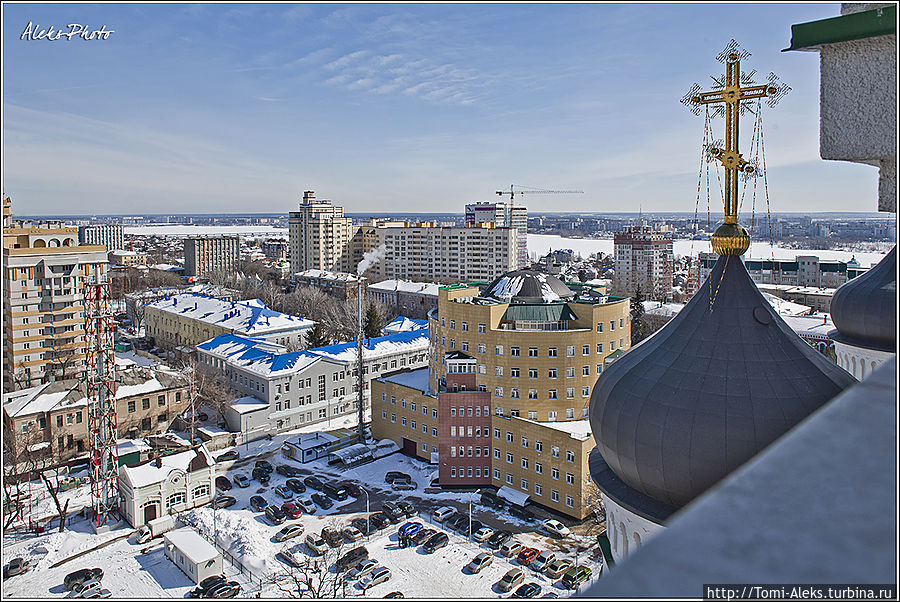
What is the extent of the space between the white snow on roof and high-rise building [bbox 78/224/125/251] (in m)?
55.7

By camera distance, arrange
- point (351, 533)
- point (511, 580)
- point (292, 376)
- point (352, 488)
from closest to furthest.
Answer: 1. point (511, 580)
2. point (351, 533)
3. point (352, 488)
4. point (292, 376)

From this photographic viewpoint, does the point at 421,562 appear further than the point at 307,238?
No

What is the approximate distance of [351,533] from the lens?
20391mm

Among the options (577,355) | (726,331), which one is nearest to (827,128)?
(726,331)

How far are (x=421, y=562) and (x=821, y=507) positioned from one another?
19.0m

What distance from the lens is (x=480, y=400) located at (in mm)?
25188

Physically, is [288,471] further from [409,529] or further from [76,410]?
[76,410]

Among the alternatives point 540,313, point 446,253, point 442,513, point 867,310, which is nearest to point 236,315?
point 540,313

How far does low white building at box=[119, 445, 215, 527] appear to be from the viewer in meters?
21.3

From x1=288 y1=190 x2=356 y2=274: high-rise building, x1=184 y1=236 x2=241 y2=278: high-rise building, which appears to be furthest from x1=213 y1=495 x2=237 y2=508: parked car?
x1=184 y1=236 x2=241 y2=278: high-rise building

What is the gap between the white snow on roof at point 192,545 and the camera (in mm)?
17969

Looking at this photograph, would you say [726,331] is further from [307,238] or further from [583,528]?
[307,238]

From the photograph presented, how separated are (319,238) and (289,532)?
64384 mm

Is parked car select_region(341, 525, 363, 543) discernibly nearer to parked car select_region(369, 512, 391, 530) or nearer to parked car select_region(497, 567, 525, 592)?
parked car select_region(369, 512, 391, 530)
